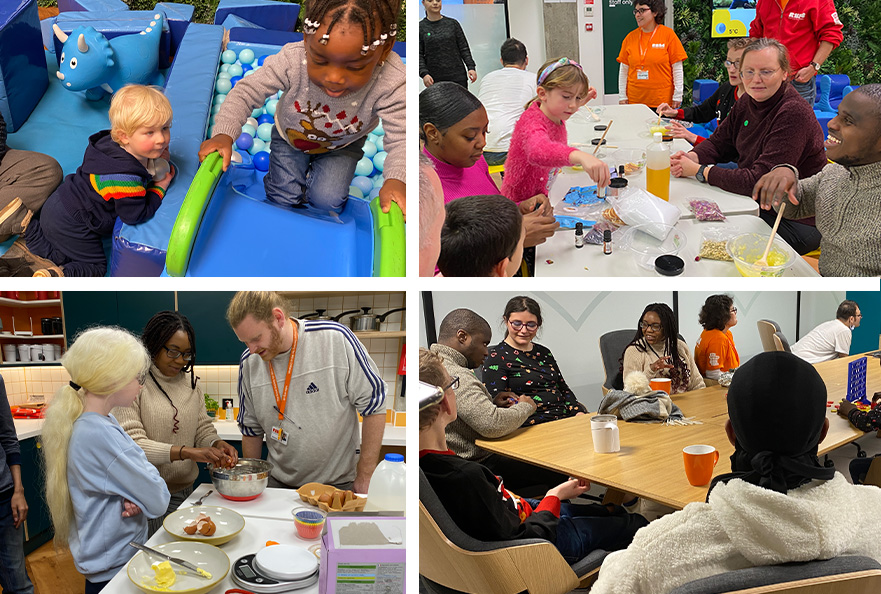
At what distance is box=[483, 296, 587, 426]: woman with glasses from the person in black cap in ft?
0.86

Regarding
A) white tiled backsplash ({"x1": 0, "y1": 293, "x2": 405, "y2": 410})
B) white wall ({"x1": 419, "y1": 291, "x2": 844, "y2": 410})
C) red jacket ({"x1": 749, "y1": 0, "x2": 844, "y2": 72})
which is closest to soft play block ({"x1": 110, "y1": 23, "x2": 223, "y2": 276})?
white tiled backsplash ({"x1": 0, "y1": 293, "x2": 405, "y2": 410})

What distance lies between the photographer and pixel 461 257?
43.6 inches

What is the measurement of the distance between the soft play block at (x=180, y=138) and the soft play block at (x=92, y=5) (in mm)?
142

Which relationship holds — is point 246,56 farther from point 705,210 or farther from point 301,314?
point 705,210

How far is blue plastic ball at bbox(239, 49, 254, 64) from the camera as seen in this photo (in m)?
1.38

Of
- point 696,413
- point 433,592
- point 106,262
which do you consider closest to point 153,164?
point 106,262

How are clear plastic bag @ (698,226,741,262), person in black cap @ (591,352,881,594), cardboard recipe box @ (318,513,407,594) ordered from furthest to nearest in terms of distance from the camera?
clear plastic bag @ (698,226,741,262), cardboard recipe box @ (318,513,407,594), person in black cap @ (591,352,881,594)

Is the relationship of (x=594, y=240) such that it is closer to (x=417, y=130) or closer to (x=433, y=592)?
(x=417, y=130)

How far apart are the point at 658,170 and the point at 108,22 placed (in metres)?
1.17

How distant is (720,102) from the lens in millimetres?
1158

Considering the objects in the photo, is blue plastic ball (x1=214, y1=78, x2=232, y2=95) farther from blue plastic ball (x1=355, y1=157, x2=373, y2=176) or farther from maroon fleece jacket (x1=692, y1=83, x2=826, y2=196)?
maroon fleece jacket (x1=692, y1=83, x2=826, y2=196)

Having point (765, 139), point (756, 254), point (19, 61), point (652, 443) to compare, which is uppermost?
point (19, 61)

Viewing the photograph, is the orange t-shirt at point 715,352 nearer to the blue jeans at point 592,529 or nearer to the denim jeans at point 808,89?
the blue jeans at point 592,529

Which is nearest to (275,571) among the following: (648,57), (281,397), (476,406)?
(281,397)
